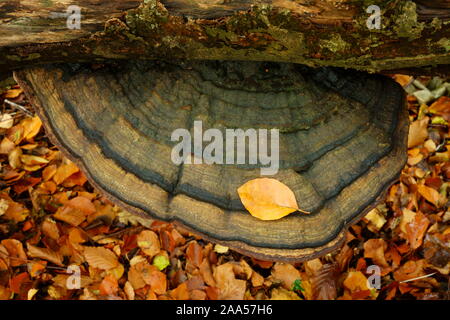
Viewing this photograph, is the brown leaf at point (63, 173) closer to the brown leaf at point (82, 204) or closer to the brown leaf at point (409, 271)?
the brown leaf at point (82, 204)

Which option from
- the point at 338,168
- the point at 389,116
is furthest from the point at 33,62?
the point at 389,116

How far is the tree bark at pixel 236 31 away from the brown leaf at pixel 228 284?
1.50 meters

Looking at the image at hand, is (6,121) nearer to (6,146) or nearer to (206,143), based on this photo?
(6,146)

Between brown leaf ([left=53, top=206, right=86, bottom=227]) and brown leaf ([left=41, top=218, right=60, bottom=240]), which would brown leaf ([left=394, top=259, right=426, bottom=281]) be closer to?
brown leaf ([left=53, top=206, right=86, bottom=227])

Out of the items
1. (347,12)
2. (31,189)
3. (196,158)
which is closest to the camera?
(347,12)

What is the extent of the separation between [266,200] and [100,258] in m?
1.38

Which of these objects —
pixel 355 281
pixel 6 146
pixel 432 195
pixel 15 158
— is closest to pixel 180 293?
pixel 355 281

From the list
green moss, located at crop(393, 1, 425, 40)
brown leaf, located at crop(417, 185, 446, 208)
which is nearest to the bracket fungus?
green moss, located at crop(393, 1, 425, 40)

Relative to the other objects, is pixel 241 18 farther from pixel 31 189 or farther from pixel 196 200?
pixel 31 189

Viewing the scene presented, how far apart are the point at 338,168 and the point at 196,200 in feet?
2.07

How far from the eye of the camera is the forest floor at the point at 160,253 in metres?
2.52

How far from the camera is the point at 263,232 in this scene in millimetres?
1669

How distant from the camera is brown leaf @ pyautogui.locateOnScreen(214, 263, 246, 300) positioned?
8.36ft

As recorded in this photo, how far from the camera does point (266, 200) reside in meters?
1.67
